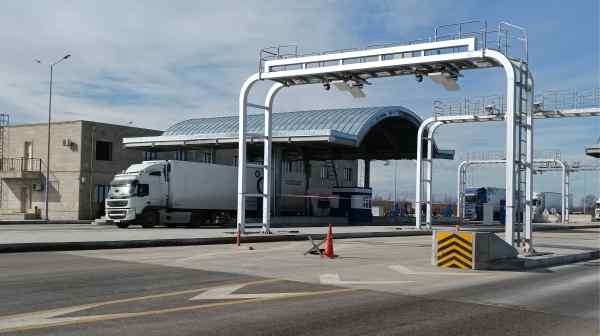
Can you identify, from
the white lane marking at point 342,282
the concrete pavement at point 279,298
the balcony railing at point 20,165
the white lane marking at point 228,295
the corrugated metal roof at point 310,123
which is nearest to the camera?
the concrete pavement at point 279,298

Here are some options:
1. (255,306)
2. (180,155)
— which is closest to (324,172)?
(180,155)

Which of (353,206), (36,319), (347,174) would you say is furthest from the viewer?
(347,174)

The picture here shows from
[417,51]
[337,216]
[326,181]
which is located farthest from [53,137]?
[417,51]

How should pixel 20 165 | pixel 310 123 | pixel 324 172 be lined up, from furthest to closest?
pixel 324 172 → pixel 20 165 → pixel 310 123

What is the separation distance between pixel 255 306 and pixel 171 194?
2698 centimetres

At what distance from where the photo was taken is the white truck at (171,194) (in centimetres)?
3459

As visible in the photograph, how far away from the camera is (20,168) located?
51.9 meters

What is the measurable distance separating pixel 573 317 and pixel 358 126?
114 feet

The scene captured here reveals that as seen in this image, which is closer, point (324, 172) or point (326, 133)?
point (326, 133)

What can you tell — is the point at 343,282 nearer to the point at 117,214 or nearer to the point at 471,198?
the point at 117,214

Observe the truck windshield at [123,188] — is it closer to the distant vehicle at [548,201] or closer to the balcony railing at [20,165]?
the balcony railing at [20,165]

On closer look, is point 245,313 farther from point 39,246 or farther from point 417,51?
point 417,51

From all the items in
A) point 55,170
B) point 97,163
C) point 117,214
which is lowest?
point 117,214

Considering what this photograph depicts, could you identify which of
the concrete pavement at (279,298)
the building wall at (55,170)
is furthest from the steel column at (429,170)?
the building wall at (55,170)
